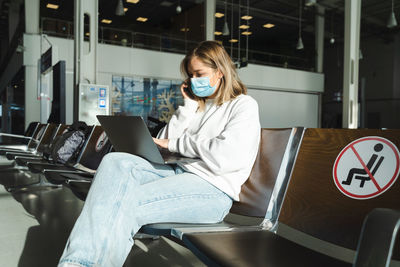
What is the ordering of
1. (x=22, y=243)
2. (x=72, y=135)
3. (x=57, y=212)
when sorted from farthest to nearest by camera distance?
(x=72, y=135), (x=57, y=212), (x=22, y=243)

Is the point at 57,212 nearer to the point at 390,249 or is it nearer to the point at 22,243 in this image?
the point at 22,243

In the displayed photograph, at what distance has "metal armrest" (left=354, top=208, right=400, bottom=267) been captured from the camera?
65 centimetres

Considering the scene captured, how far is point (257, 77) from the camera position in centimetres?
1295

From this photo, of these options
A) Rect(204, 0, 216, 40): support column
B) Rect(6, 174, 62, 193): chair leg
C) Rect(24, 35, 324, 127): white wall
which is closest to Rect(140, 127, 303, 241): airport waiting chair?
Rect(6, 174, 62, 193): chair leg

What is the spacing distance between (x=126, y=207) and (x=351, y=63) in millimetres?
4926

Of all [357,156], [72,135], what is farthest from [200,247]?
[72,135]

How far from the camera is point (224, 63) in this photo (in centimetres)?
157

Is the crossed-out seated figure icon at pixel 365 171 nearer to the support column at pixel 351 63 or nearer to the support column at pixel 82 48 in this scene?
the support column at pixel 351 63

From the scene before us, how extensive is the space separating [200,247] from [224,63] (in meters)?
0.85

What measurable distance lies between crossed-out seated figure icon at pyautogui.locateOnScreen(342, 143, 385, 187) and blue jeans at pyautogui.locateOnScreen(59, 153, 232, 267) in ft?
1.57

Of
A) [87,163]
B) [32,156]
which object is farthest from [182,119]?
[32,156]

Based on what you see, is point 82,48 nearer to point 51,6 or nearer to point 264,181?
point 264,181

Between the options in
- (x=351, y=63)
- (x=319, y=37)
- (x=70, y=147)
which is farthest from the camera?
(x=319, y=37)

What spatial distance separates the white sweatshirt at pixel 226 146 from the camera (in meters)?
1.34
